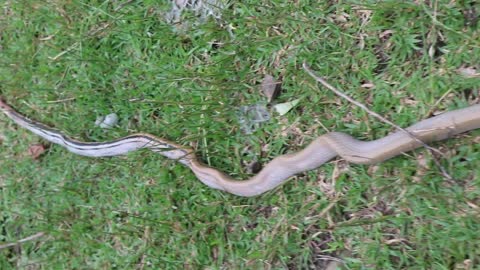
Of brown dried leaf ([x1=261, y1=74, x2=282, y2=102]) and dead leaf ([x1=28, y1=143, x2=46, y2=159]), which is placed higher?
brown dried leaf ([x1=261, y1=74, x2=282, y2=102])

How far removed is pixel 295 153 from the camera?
345 cm

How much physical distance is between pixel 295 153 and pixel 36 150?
184 centimetres

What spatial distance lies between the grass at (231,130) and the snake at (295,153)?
0.22ft

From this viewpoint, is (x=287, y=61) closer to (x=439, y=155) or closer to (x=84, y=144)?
(x=439, y=155)

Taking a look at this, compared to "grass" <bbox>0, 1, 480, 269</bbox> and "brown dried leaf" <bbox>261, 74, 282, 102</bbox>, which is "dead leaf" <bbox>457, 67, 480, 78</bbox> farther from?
"brown dried leaf" <bbox>261, 74, 282, 102</bbox>

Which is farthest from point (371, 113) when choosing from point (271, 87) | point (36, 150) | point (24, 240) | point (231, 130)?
point (24, 240)

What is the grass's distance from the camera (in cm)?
323

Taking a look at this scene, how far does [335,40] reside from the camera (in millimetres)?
3471

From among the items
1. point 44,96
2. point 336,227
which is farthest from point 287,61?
point 44,96

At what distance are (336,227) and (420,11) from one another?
1194 mm

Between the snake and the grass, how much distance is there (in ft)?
0.22

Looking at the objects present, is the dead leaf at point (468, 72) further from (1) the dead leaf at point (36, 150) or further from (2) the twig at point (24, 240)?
(2) the twig at point (24, 240)

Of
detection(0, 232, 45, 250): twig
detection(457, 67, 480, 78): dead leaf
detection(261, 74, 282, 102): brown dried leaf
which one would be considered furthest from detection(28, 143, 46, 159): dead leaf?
detection(457, 67, 480, 78): dead leaf

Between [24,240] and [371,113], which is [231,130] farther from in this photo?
[24,240]
